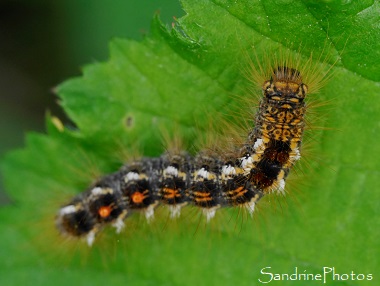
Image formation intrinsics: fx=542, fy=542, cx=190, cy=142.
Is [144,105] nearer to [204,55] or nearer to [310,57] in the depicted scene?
[204,55]

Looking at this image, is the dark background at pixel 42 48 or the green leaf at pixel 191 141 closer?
the green leaf at pixel 191 141

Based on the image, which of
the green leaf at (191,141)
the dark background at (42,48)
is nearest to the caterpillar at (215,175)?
the green leaf at (191,141)

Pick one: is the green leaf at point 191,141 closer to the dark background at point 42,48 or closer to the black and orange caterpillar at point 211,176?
the black and orange caterpillar at point 211,176

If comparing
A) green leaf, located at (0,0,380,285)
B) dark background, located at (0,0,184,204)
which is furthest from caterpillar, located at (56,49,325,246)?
dark background, located at (0,0,184,204)

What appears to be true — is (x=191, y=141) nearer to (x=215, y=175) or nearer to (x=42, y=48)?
(x=215, y=175)

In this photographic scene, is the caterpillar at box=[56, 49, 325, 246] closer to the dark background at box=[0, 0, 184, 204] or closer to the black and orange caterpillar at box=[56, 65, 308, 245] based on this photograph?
the black and orange caterpillar at box=[56, 65, 308, 245]

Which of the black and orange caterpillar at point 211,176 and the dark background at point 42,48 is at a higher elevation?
the dark background at point 42,48
